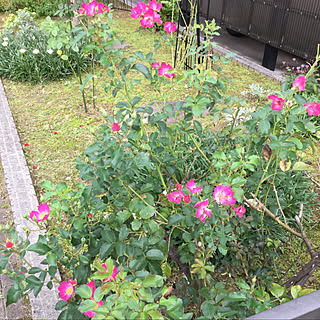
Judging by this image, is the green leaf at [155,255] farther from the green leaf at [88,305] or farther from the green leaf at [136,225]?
the green leaf at [88,305]

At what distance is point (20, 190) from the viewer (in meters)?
3.02

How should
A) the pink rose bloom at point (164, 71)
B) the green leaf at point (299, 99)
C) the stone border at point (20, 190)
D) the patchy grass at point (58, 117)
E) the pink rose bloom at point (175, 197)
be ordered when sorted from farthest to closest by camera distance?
the patchy grass at point (58, 117), the stone border at point (20, 190), the pink rose bloom at point (164, 71), the pink rose bloom at point (175, 197), the green leaf at point (299, 99)

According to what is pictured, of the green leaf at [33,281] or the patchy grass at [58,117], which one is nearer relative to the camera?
the green leaf at [33,281]

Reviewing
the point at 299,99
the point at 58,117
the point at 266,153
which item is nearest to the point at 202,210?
the point at 266,153

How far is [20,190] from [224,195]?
2190 millimetres

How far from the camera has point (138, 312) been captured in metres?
1.06

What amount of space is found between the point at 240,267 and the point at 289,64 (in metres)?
4.68

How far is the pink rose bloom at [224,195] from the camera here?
1.37 m

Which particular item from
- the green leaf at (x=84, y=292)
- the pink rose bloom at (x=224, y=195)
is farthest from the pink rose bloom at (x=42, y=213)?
the pink rose bloom at (x=224, y=195)

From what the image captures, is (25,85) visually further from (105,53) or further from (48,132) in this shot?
(105,53)

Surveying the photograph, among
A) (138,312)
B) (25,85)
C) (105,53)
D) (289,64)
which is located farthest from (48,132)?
(289,64)

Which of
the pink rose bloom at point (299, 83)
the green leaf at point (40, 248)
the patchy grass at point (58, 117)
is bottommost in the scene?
the patchy grass at point (58, 117)

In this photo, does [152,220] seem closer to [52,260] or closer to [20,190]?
[52,260]

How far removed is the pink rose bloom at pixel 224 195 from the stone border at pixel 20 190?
1121 millimetres
